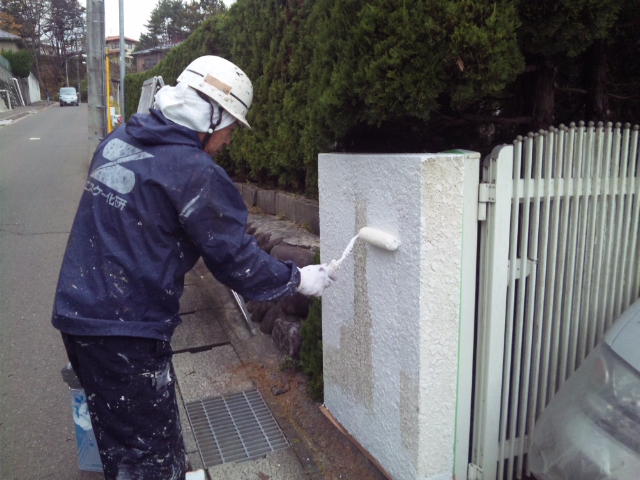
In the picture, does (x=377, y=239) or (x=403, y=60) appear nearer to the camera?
(x=403, y=60)

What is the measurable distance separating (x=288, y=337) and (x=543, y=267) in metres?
2.20

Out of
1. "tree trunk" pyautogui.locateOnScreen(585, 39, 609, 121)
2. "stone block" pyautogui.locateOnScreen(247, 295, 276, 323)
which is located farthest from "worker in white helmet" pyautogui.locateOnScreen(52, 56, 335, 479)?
"stone block" pyautogui.locateOnScreen(247, 295, 276, 323)

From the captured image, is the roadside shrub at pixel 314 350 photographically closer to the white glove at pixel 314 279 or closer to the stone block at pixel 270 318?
the stone block at pixel 270 318

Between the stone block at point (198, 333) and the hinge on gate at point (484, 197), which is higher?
the hinge on gate at point (484, 197)

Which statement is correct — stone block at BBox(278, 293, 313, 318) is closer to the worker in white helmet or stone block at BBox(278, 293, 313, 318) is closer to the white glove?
the white glove

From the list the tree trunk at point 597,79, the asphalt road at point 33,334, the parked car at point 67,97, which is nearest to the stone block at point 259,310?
the asphalt road at point 33,334

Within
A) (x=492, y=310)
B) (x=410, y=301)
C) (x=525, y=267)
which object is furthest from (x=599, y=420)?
(x=410, y=301)

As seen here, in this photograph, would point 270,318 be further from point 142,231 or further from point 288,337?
point 142,231

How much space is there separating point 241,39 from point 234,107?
219 inches

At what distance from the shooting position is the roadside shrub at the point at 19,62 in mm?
45719

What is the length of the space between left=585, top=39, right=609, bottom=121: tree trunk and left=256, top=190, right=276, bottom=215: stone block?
412cm

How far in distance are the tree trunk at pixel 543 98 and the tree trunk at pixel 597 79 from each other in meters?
0.25

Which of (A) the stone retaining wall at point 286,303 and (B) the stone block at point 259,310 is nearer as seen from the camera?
(A) the stone retaining wall at point 286,303

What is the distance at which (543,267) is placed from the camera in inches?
92.4
